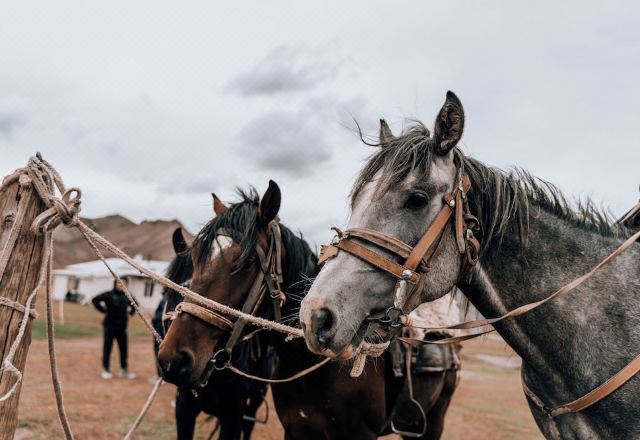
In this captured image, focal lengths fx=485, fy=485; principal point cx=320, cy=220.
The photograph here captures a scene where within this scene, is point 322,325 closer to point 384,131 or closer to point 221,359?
point 384,131

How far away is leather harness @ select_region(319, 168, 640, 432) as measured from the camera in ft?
7.48

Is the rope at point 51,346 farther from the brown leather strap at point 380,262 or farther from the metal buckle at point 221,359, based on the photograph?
the brown leather strap at point 380,262

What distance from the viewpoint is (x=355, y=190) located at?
2.61 m

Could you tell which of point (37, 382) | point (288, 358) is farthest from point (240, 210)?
point (37, 382)

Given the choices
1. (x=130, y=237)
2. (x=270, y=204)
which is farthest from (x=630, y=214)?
(x=130, y=237)

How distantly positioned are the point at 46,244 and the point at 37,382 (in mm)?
9934

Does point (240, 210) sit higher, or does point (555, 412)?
point (240, 210)

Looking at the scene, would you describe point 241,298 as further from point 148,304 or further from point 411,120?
point 148,304

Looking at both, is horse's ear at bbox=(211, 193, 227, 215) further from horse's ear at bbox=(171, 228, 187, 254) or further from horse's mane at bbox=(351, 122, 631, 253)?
horse's mane at bbox=(351, 122, 631, 253)

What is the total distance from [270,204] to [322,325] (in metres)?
1.90

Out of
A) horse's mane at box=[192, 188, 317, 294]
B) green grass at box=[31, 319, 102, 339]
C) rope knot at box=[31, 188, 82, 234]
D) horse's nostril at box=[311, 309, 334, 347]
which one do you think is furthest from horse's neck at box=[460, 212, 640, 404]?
green grass at box=[31, 319, 102, 339]

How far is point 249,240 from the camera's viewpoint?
12.3 feet

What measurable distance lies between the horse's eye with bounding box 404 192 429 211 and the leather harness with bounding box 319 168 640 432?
10 centimetres

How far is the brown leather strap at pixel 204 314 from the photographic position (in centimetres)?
338
